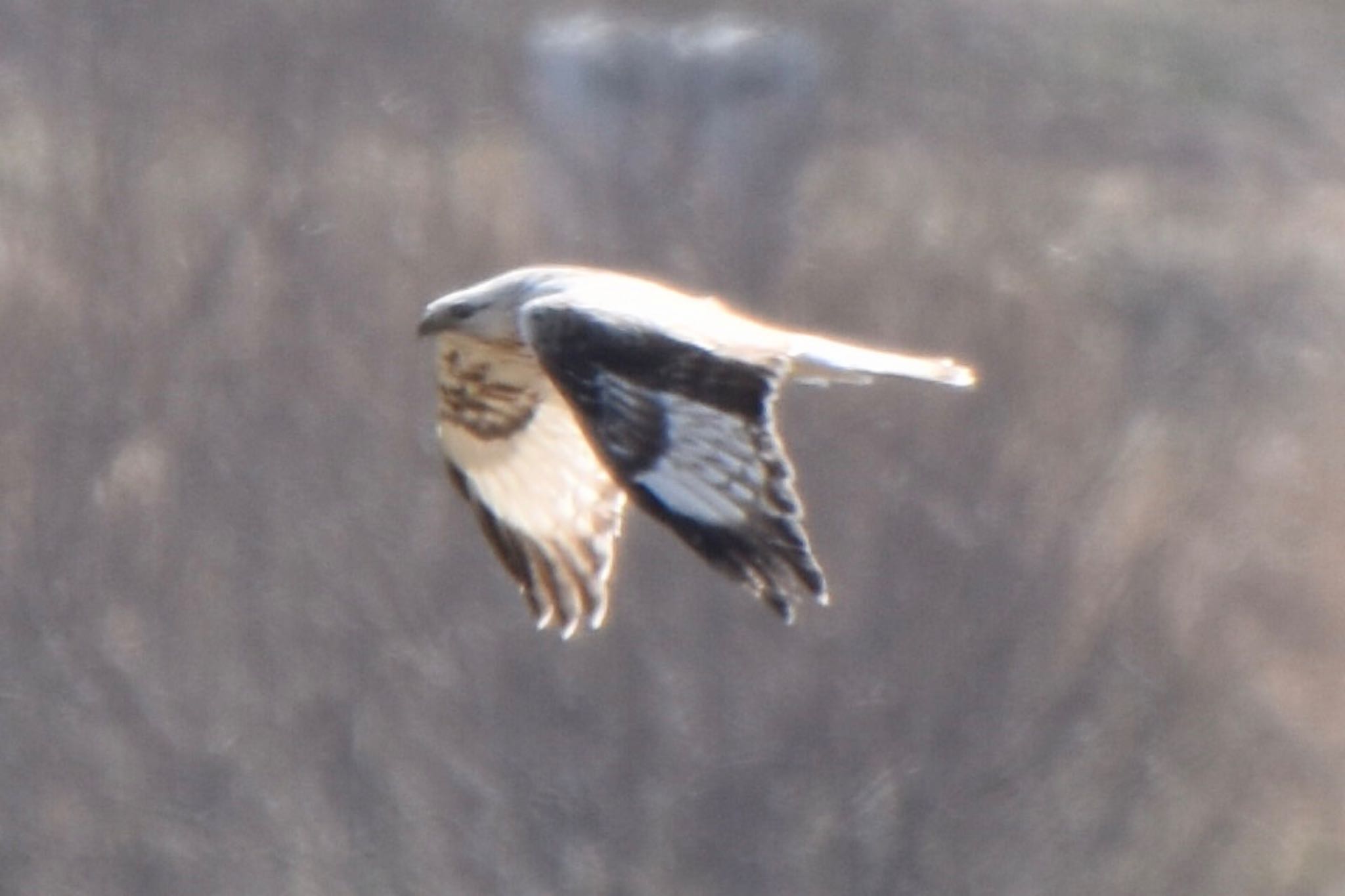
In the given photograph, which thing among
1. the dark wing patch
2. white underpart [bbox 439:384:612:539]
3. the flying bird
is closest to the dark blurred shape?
white underpart [bbox 439:384:612:539]

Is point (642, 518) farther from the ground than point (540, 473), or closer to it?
closer to it

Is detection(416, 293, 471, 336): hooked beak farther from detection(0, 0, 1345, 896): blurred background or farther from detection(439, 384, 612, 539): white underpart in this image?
detection(0, 0, 1345, 896): blurred background

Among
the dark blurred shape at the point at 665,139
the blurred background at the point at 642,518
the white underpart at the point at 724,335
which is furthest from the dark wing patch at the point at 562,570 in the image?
the dark blurred shape at the point at 665,139

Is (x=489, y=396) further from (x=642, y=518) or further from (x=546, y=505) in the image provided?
(x=642, y=518)

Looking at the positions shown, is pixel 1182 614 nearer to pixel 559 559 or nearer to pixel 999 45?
pixel 999 45

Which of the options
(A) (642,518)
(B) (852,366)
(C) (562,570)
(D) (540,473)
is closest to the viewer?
(B) (852,366)

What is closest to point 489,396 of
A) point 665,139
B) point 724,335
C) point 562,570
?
point 562,570

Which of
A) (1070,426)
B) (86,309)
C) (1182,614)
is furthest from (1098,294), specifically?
(86,309)
